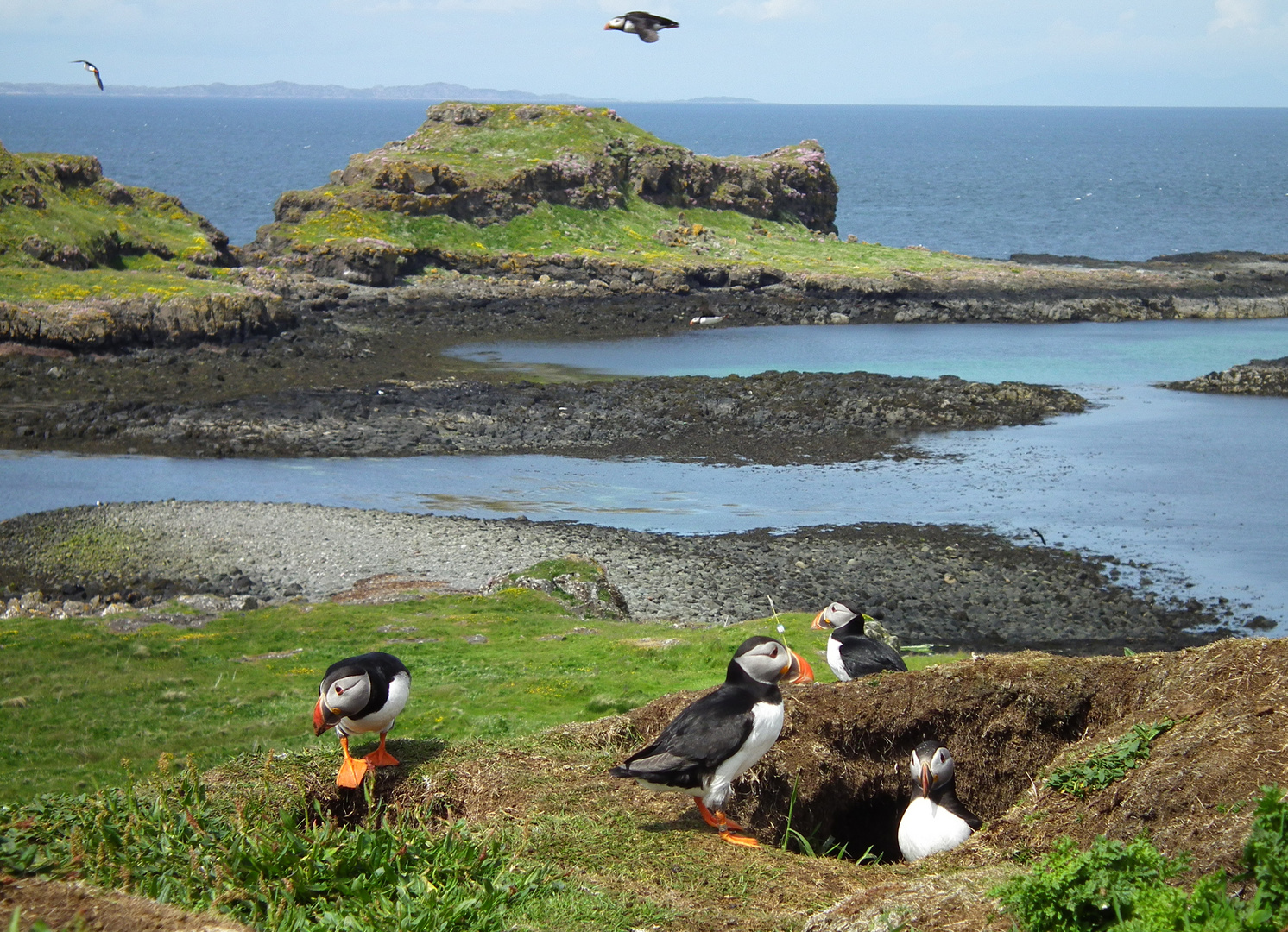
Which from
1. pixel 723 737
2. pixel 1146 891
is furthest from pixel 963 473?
pixel 1146 891

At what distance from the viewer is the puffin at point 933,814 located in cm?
1009

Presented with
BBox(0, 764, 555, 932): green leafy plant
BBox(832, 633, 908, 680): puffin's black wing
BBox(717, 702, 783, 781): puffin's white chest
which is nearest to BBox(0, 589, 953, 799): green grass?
BBox(0, 764, 555, 932): green leafy plant

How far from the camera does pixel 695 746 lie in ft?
32.2

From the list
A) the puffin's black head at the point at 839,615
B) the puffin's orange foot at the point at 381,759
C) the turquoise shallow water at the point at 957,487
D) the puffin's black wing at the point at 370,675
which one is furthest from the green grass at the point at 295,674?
the turquoise shallow water at the point at 957,487

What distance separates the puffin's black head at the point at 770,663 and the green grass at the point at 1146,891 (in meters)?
3.36

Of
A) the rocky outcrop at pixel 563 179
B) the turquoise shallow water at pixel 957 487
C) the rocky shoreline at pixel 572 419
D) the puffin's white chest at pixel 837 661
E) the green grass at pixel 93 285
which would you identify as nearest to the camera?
the puffin's white chest at pixel 837 661

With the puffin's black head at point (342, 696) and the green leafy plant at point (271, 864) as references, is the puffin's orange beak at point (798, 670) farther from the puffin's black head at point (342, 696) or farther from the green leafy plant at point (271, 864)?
the puffin's black head at point (342, 696)

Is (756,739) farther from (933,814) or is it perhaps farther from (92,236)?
(92,236)

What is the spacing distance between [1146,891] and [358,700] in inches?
273

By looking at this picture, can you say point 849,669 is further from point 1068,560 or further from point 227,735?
point 1068,560

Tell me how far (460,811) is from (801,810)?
3669 millimetres

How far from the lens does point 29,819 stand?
9.26 metres

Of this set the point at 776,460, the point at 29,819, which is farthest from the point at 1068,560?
the point at 29,819

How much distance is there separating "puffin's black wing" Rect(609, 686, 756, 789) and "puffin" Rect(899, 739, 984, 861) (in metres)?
1.83
